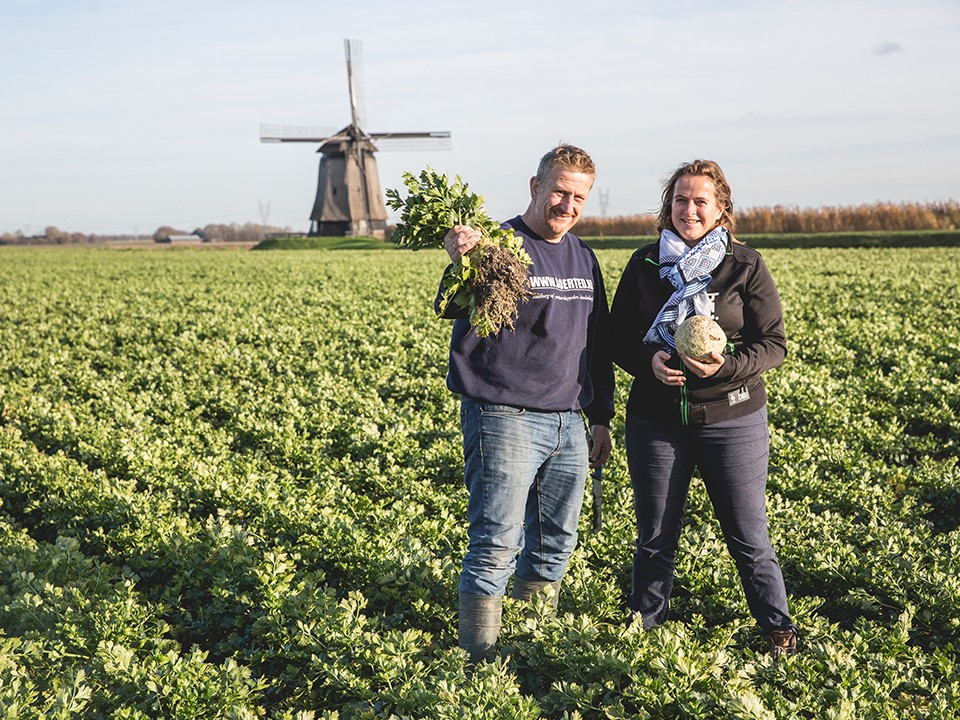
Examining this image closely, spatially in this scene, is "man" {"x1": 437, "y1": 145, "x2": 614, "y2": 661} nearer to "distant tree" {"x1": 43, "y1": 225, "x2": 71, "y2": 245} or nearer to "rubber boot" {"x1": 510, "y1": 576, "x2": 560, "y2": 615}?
"rubber boot" {"x1": 510, "y1": 576, "x2": 560, "y2": 615}

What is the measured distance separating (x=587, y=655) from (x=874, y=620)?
2174 millimetres

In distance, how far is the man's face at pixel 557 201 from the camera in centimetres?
399

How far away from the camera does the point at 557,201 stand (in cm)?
404

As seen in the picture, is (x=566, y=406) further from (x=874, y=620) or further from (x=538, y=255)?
(x=874, y=620)

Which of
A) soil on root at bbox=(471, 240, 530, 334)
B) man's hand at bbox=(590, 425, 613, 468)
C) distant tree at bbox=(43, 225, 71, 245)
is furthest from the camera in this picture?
distant tree at bbox=(43, 225, 71, 245)

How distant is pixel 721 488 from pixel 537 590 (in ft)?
3.84

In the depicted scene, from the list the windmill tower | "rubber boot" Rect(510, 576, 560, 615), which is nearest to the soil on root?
"rubber boot" Rect(510, 576, 560, 615)

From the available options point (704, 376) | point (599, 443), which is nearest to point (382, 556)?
point (599, 443)

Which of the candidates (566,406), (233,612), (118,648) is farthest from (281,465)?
(566,406)

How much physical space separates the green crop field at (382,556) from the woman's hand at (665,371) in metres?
1.29

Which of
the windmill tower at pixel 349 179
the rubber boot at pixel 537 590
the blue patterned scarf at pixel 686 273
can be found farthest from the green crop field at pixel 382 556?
the windmill tower at pixel 349 179

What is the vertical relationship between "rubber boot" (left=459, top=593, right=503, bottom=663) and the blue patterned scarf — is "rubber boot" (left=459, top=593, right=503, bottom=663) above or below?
below

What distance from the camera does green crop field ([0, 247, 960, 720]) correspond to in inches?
161

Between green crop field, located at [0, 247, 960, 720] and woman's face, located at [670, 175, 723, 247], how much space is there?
81.1 inches
